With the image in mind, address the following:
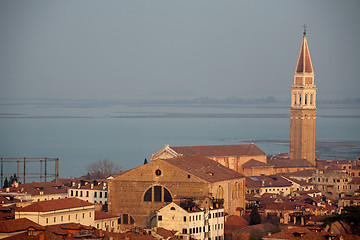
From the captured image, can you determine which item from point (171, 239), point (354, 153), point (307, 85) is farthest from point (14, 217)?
point (354, 153)

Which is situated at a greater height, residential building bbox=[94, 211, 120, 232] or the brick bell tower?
the brick bell tower

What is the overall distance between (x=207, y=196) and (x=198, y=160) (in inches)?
314

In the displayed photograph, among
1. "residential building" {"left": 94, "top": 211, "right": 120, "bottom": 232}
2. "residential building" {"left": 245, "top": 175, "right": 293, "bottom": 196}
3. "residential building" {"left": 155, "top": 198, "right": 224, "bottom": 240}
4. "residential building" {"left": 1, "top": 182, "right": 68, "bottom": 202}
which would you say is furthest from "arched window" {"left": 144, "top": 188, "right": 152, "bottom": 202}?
"residential building" {"left": 245, "top": 175, "right": 293, "bottom": 196}

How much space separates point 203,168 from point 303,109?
38550 mm

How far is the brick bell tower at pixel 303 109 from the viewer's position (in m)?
95.0

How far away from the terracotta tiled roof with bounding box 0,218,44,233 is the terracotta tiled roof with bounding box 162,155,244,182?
15.0 meters

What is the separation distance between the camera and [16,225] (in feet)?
133

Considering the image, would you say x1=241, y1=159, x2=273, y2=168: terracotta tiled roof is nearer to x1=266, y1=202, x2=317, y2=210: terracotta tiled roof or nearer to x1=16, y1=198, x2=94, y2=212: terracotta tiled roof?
x1=266, y1=202, x2=317, y2=210: terracotta tiled roof

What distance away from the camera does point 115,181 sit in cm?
5550

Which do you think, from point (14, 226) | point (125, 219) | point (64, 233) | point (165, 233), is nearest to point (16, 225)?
point (14, 226)

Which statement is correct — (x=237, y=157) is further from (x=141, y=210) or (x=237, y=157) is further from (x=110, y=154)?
(x=110, y=154)

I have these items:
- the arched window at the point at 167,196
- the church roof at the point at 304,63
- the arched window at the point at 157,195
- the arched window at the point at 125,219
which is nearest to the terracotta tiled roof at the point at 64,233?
the arched window at the point at 125,219

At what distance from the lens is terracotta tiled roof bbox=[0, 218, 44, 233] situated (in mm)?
39812

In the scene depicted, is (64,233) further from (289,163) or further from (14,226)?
(289,163)
